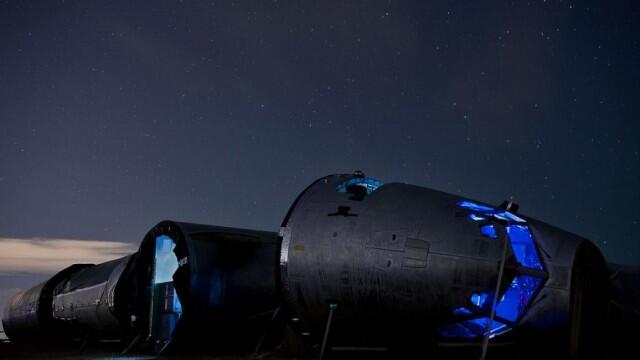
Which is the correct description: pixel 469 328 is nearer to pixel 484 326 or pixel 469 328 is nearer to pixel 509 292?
pixel 484 326

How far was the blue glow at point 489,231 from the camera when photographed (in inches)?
408

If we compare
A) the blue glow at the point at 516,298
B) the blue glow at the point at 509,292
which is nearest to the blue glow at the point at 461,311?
the blue glow at the point at 509,292

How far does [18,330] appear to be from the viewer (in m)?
30.5

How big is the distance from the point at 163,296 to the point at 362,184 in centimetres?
896

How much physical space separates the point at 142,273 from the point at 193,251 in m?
3.42

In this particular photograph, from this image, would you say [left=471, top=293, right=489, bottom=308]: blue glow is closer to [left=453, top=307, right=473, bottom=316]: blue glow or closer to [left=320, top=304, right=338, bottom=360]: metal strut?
[left=453, top=307, right=473, bottom=316]: blue glow

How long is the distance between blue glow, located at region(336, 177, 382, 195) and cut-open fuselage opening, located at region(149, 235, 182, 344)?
23.8 feet

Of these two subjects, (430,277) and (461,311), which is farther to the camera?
(430,277)

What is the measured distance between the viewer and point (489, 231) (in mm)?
10516

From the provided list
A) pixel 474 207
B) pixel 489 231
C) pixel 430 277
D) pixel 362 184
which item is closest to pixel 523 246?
pixel 489 231

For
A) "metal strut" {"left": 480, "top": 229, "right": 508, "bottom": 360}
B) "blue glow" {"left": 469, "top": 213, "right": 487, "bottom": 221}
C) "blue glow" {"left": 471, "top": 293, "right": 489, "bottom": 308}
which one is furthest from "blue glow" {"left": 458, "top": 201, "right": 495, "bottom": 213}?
"blue glow" {"left": 471, "top": 293, "right": 489, "bottom": 308}

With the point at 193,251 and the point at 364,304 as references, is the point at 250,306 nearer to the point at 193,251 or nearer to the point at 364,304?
the point at 193,251

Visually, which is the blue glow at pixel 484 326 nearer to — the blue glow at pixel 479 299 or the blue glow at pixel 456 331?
the blue glow at pixel 456 331

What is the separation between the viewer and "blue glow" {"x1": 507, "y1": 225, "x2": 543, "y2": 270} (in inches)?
415
